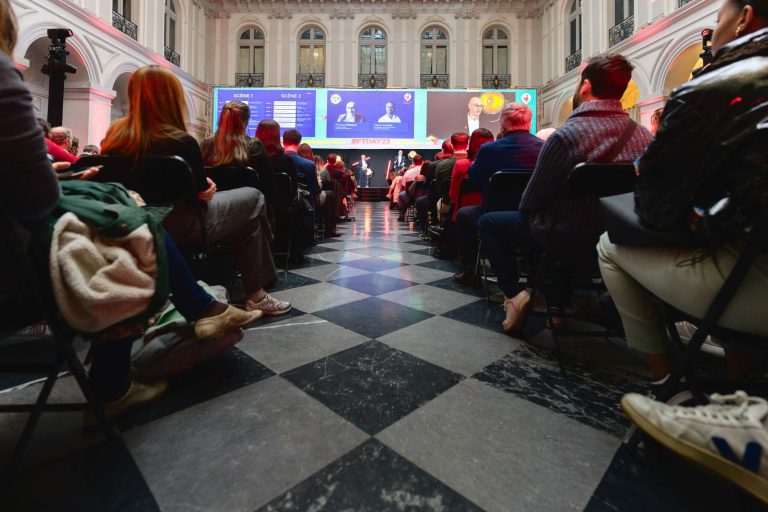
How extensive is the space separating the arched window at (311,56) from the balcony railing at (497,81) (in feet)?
19.1

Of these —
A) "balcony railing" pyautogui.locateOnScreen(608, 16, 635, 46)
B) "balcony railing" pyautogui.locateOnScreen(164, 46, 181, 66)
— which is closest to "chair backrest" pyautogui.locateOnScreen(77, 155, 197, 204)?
"balcony railing" pyautogui.locateOnScreen(608, 16, 635, 46)

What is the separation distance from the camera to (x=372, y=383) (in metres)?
1.15

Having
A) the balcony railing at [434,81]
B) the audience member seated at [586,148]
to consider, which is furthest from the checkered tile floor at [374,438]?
the balcony railing at [434,81]

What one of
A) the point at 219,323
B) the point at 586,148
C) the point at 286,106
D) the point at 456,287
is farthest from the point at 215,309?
the point at 286,106

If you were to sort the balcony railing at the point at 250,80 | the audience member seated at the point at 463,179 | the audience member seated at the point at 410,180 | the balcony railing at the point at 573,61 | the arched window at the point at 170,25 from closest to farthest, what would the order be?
the audience member seated at the point at 463,179 → the audience member seated at the point at 410,180 → the balcony railing at the point at 573,61 → the arched window at the point at 170,25 → the balcony railing at the point at 250,80

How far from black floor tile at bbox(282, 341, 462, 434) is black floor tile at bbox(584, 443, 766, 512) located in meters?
0.46

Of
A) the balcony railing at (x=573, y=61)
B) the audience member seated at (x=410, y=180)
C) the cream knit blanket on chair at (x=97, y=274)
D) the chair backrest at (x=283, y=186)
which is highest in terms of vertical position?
the balcony railing at (x=573, y=61)

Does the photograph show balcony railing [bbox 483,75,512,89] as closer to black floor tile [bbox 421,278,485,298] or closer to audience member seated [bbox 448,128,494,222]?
audience member seated [bbox 448,128,494,222]

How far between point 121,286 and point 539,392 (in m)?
1.13

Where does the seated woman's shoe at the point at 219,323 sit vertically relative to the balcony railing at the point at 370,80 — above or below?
below

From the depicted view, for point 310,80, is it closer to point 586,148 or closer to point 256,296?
point 256,296

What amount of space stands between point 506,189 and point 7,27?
1.80m

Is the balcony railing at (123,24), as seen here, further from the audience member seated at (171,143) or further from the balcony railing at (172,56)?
the audience member seated at (171,143)

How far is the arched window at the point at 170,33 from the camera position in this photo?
11.0 meters
